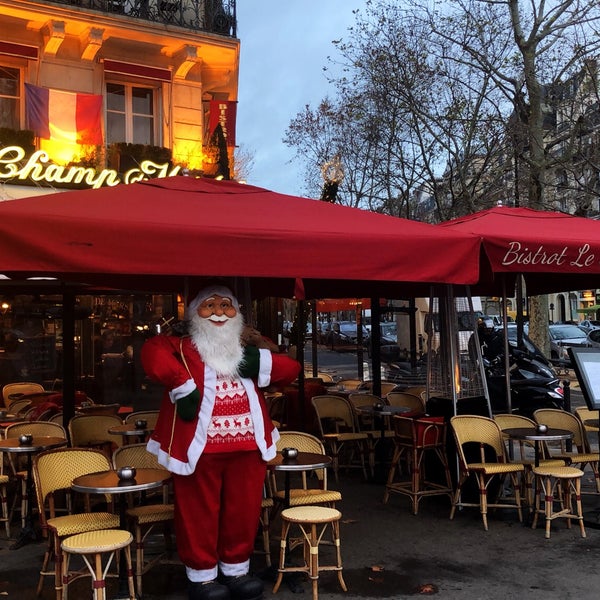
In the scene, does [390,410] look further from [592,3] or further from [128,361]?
[592,3]

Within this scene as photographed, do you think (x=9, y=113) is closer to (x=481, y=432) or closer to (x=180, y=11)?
(x=180, y=11)

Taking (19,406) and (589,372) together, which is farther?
(19,406)

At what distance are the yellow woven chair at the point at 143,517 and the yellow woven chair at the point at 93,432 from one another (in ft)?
5.32

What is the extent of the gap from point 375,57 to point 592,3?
16.3 ft

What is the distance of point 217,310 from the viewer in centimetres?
450

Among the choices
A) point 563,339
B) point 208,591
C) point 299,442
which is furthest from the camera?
point 563,339

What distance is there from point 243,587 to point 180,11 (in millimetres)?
11845

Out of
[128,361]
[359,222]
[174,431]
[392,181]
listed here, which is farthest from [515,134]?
[174,431]

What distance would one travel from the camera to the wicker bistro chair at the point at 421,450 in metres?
6.61

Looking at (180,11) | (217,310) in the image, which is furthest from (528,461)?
(180,11)

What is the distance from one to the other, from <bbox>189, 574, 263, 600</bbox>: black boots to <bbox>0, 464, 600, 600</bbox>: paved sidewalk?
241mm

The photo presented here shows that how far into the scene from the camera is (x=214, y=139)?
13172mm

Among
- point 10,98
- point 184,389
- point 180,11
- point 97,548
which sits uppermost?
point 180,11

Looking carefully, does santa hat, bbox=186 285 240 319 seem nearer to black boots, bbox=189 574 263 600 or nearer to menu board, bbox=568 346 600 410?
black boots, bbox=189 574 263 600
